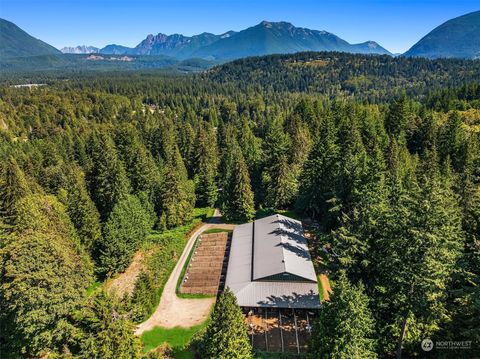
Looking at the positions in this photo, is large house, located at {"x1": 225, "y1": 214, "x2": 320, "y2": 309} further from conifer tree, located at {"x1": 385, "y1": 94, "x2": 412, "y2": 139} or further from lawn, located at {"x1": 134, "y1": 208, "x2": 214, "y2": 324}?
conifer tree, located at {"x1": 385, "y1": 94, "x2": 412, "y2": 139}

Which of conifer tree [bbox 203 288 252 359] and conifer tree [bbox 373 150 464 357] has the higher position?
conifer tree [bbox 373 150 464 357]

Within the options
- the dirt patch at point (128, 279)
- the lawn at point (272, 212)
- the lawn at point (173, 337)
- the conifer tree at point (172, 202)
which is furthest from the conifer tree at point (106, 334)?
the lawn at point (272, 212)

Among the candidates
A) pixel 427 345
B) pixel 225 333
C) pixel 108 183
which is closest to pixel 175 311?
pixel 225 333

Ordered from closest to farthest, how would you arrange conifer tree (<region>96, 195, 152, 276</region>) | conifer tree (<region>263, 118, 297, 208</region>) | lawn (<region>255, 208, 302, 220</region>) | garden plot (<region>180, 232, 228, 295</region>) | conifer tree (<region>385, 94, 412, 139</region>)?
garden plot (<region>180, 232, 228, 295</region>) < conifer tree (<region>96, 195, 152, 276</region>) < conifer tree (<region>263, 118, 297, 208</region>) < lawn (<region>255, 208, 302, 220</region>) < conifer tree (<region>385, 94, 412, 139</region>)

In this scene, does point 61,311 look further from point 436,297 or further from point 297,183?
point 297,183

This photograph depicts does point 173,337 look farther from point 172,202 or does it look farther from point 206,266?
point 172,202

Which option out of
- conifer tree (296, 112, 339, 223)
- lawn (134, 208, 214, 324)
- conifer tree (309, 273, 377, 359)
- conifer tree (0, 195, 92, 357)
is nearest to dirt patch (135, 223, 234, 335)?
lawn (134, 208, 214, 324)
